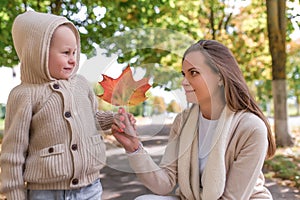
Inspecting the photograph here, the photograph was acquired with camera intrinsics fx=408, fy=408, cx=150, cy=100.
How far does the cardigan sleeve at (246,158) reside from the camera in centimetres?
183

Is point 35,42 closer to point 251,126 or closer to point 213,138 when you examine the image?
point 213,138

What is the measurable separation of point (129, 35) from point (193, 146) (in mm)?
618

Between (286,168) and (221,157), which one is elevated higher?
(221,157)

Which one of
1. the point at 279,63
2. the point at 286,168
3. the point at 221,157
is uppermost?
the point at 279,63

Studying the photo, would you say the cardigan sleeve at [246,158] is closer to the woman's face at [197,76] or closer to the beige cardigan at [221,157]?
the beige cardigan at [221,157]

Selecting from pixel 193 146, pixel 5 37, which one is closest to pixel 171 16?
pixel 5 37

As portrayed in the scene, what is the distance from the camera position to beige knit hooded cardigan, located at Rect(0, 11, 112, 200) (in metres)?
1.74

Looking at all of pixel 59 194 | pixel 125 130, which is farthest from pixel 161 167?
pixel 59 194

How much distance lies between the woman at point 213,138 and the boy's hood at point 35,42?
505 mm

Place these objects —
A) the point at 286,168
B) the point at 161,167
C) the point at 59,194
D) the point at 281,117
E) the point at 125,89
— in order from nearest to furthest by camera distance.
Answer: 1. the point at 125,89
2. the point at 59,194
3. the point at 161,167
4. the point at 286,168
5. the point at 281,117

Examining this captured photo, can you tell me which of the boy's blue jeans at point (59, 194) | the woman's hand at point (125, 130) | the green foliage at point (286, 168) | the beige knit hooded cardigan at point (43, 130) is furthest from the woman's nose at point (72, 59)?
the green foliage at point (286, 168)

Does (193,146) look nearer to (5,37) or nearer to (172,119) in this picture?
(172,119)

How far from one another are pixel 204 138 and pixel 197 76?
1.22ft

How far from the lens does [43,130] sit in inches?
69.8
